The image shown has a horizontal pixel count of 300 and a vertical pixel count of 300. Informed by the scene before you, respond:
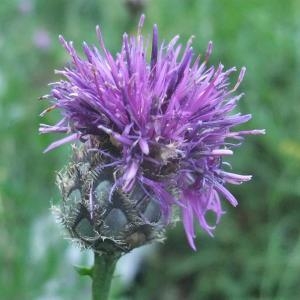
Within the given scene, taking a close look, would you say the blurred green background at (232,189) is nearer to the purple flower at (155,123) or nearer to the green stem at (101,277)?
the green stem at (101,277)

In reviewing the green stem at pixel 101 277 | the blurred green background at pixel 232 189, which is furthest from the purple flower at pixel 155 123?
the blurred green background at pixel 232 189

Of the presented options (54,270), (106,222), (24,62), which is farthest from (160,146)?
(24,62)

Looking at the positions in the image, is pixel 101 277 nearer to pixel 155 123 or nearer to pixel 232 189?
pixel 155 123

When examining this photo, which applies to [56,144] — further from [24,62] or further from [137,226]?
[24,62]

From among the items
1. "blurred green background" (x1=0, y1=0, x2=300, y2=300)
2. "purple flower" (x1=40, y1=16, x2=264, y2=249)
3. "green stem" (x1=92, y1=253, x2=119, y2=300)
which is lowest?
"green stem" (x1=92, y1=253, x2=119, y2=300)

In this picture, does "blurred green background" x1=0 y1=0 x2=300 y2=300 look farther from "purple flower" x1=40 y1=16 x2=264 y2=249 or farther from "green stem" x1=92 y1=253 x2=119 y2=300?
"purple flower" x1=40 y1=16 x2=264 y2=249

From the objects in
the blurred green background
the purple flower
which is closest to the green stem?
the purple flower
